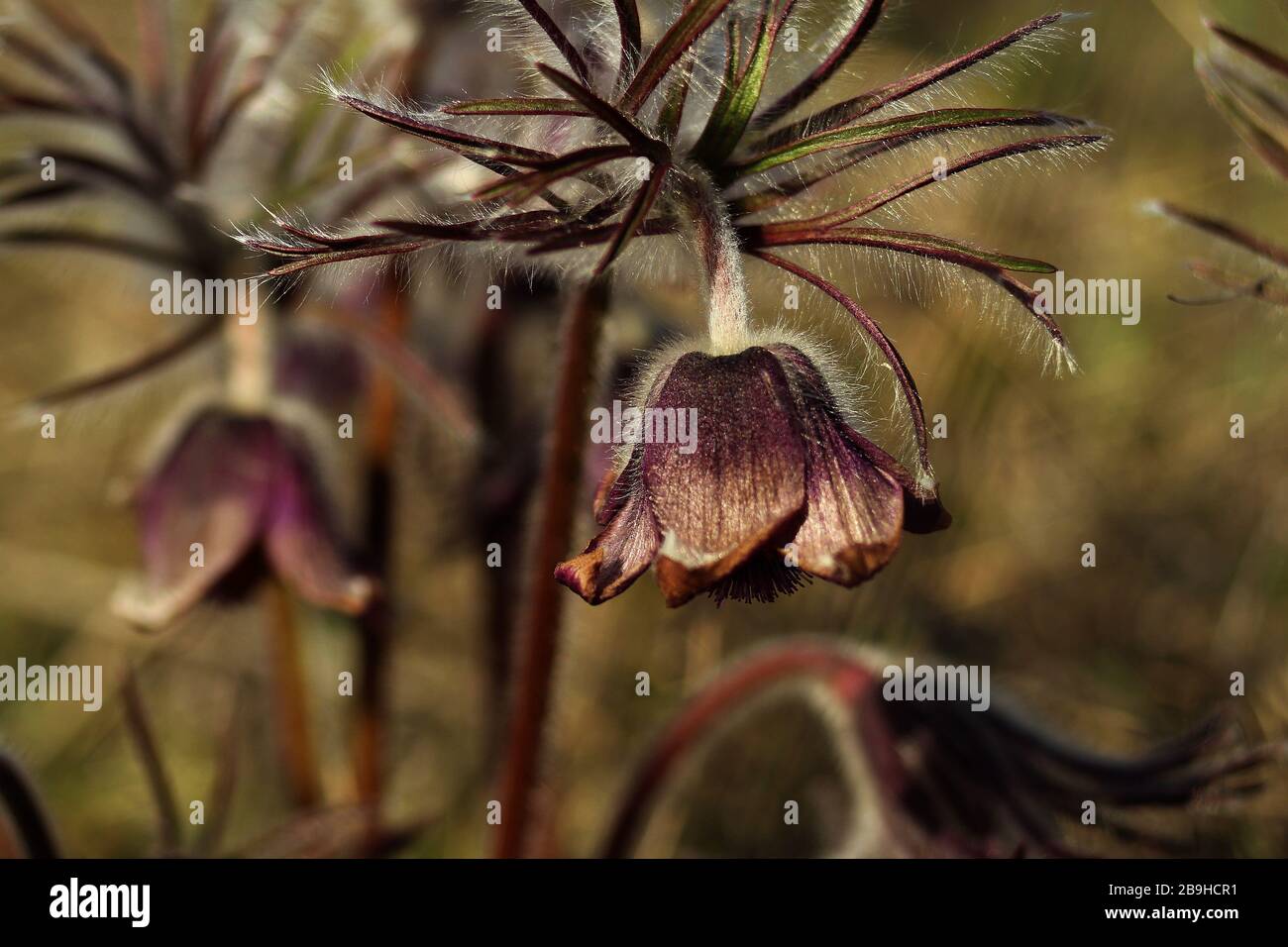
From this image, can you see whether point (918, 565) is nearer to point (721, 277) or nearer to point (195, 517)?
point (195, 517)

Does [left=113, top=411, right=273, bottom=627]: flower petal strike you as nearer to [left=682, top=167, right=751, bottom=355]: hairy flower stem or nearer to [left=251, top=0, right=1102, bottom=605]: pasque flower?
[left=251, top=0, right=1102, bottom=605]: pasque flower

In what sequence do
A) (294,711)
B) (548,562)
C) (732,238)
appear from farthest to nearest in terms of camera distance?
(294,711) < (548,562) < (732,238)

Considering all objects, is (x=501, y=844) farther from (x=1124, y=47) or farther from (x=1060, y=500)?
(x=1124, y=47)

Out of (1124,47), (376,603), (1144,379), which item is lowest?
(376,603)

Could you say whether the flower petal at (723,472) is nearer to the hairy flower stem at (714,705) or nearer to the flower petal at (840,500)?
the flower petal at (840,500)

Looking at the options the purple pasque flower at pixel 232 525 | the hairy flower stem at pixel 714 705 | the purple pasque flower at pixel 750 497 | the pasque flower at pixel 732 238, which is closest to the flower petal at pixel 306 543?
the purple pasque flower at pixel 232 525

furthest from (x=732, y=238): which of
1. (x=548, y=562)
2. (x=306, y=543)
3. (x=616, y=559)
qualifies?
(x=306, y=543)

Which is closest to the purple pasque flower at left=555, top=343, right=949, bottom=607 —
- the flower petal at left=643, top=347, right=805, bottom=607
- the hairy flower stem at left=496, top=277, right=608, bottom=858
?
the flower petal at left=643, top=347, right=805, bottom=607
